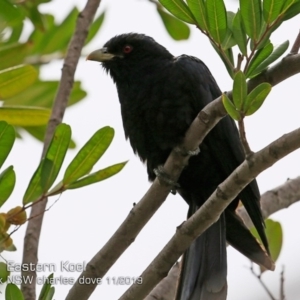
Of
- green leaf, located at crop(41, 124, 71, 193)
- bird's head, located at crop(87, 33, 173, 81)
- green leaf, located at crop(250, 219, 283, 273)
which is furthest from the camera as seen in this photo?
bird's head, located at crop(87, 33, 173, 81)

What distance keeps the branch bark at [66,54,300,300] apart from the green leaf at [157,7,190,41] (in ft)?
6.05

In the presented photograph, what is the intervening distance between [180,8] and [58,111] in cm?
115

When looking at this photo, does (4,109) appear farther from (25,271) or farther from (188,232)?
(188,232)

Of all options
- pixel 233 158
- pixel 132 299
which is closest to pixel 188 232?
pixel 132 299

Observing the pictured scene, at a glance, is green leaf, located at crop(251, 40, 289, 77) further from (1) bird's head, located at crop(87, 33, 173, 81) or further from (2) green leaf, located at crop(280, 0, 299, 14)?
(1) bird's head, located at crop(87, 33, 173, 81)

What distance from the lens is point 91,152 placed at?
306 cm

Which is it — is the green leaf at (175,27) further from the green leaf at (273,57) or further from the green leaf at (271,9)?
the green leaf at (271,9)

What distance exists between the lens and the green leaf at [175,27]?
15.8ft

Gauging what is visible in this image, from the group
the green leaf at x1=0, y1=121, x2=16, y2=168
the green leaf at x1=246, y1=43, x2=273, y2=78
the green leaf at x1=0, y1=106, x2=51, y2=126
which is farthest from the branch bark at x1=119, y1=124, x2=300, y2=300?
the green leaf at x1=0, y1=106, x2=51, y2=126

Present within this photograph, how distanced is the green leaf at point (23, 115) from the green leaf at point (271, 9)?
59.7 inches

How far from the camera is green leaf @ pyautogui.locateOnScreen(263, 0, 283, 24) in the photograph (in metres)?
2.49

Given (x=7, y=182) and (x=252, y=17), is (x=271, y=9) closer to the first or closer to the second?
(x=252, y=17)

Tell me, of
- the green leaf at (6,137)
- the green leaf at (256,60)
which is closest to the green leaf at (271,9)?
the green leaf at (256,60)

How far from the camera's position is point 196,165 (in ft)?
13.1
